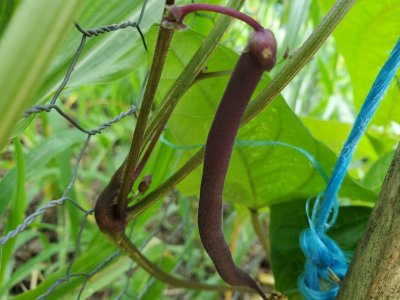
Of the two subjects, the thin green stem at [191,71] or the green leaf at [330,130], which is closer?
the thin green stem at [191,71]

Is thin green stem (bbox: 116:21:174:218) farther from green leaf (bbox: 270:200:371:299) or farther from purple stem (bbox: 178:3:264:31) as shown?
green leaf (bbox: 270:200:371:299)

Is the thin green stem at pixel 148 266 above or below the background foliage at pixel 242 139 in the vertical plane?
below

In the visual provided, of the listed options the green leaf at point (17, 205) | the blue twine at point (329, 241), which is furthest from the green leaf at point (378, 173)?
the green leaf at point (17, 205)

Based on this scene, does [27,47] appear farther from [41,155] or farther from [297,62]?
[41,155]

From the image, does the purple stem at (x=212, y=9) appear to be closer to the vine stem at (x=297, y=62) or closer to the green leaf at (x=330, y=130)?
the vine stem at (x=297, y=62)

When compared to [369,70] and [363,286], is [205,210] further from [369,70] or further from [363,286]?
[369,70]

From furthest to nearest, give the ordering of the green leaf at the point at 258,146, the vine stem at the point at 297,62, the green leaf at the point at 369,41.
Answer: the green leaf at the point at 369,41, the green leaf at the point at 258,146, the vine stem at the point at 297,62

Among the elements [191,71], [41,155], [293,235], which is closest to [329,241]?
[293,235]

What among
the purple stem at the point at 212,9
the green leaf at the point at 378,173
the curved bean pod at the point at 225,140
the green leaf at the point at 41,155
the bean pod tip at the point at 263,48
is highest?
the purple stem at the point at 212,9
